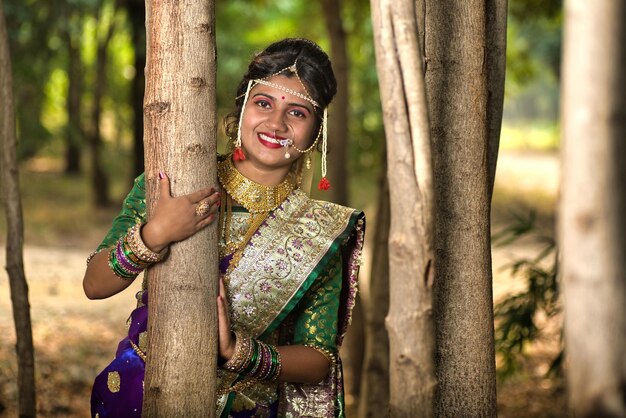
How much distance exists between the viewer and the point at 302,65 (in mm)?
2691

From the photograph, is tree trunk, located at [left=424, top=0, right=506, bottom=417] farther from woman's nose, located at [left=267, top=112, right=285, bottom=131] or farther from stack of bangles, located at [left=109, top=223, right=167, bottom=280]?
stack of bangles, located at [left=109, top=223, right=167, bottom=280]

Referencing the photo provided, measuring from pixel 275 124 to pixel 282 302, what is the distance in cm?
52

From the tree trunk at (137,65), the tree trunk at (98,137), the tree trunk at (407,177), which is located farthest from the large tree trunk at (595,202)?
the tree trunk at (98,137)

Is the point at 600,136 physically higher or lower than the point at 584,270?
higher

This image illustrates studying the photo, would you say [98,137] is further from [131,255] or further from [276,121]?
[131,255]

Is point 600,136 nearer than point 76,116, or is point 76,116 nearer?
point 600,136

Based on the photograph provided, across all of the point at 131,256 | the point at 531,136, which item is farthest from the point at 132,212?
the point at 531,136

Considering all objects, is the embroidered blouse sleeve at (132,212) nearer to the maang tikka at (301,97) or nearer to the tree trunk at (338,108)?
the maang tikka at (301,97)

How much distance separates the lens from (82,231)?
12.2 m

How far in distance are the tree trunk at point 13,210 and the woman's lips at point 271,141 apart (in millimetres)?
1219

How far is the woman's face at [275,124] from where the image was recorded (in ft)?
8.59

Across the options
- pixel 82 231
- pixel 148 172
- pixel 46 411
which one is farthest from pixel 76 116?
pixel 148 172

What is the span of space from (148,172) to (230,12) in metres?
14.5

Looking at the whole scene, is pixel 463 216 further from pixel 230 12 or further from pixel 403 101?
pixel 230 12
